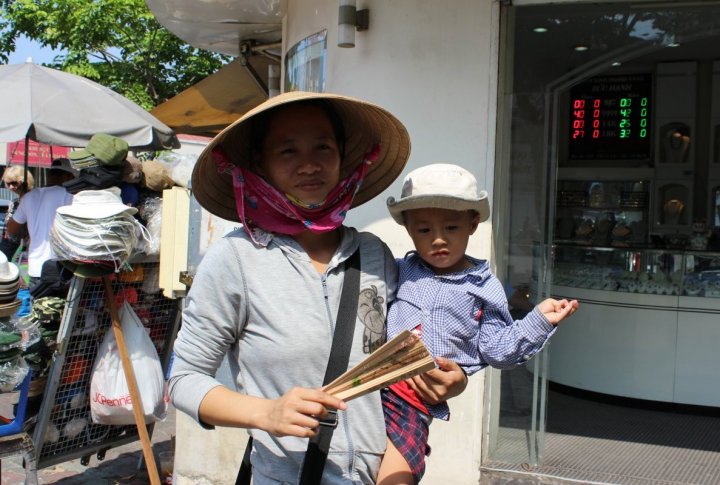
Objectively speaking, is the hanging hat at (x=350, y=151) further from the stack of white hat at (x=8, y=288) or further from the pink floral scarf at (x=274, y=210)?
the stack of white hat at (x=8, y=288)

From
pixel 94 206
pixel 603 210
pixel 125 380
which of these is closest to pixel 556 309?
pixel 94 206

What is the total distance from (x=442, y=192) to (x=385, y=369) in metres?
0.71

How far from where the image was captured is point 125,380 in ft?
14.2

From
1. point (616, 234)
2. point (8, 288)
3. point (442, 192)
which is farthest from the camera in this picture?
point (616, 234)

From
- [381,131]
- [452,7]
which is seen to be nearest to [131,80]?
[452,7]

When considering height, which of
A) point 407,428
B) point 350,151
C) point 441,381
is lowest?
point 407,428

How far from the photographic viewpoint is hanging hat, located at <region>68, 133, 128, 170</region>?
4.45 metres

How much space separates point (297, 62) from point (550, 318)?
3.81 meters

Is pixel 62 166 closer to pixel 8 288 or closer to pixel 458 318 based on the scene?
pixel 8 288

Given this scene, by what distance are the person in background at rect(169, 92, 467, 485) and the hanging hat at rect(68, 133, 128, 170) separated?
8.44 ft

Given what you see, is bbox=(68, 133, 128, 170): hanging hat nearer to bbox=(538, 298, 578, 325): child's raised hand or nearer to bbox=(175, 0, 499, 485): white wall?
bbox=(175, 0, 499, 485): white wall

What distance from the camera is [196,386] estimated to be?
1759 mm

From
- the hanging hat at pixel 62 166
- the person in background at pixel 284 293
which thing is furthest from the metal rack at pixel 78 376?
the person in background at pixel 284 293

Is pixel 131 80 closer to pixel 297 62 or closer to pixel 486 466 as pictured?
pixel 297 62
